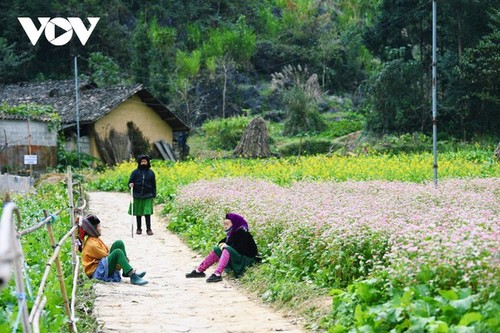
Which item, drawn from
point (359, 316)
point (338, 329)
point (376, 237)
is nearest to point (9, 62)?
point (376, 237)

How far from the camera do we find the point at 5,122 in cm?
2716

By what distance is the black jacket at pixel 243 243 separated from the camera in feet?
33.1

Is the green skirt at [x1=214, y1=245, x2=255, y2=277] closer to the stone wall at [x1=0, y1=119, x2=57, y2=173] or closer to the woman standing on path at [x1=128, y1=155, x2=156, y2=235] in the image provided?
the woman standing on path at [x1=128, y1=155, x2=156, y2=235]

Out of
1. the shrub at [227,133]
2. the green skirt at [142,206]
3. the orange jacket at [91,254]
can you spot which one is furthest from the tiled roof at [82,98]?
the orange jacket at [91,254]

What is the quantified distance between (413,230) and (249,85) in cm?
4237

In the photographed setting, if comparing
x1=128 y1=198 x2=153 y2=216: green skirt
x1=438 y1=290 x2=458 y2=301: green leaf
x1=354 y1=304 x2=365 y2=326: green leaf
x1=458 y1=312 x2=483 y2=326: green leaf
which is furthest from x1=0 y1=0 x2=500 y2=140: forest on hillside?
x1=458 y1=312 x2=483 y2=326: green leaf

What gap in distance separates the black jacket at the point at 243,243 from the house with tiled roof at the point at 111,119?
70.4ft

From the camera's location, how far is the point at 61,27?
44688 mm

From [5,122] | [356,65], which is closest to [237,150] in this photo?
[5,122]

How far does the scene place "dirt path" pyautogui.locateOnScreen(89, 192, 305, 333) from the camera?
712cm

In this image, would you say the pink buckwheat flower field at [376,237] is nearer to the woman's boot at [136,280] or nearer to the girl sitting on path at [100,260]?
the woman's boot at [136,280]

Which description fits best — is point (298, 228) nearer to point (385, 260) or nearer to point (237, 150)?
point (385, 260)

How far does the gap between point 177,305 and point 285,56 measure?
43932mm

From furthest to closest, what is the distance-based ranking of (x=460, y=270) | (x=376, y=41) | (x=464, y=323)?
(x=376, y=41) < (x=460, y=270) < (x=464, y=323)
